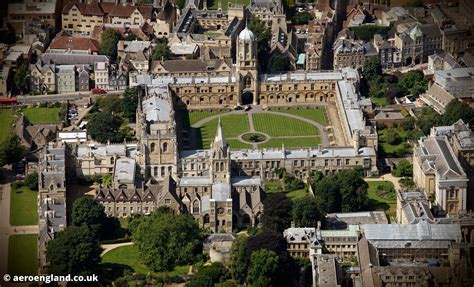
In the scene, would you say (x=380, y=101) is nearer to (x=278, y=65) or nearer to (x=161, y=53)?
(x=278, y=65)

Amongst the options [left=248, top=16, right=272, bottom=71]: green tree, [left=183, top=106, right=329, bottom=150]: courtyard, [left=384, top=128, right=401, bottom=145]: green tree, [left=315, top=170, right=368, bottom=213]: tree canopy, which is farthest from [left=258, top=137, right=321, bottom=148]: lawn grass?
[left=248, top=16, right=272, bottom=71]: green tree

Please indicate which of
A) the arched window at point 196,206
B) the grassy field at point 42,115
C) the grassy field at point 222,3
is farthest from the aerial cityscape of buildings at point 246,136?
the grassy field at point 222,3

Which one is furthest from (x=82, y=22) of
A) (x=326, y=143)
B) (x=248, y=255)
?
(x=248, y=255)

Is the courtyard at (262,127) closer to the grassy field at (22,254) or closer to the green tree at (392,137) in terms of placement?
the green tree at (392,137)

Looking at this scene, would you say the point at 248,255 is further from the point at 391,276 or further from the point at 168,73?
the point at 168,73

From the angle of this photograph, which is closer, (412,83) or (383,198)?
(383,198)

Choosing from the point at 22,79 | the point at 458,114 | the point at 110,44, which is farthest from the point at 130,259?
the point at 110,44
